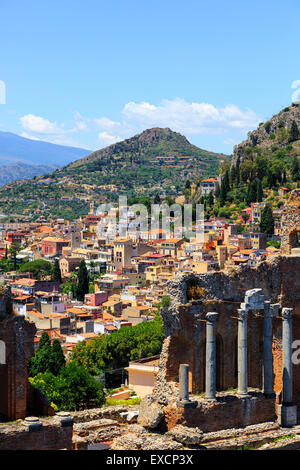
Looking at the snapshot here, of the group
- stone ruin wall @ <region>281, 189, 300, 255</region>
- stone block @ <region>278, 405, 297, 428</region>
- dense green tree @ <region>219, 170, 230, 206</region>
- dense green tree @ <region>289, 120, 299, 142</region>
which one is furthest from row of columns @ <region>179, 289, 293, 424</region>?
dense green tree @ <region>289, 120, 299, 142</region>

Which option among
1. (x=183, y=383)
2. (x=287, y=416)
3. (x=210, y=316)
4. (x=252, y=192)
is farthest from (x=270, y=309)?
Result: (x=252, y=192)

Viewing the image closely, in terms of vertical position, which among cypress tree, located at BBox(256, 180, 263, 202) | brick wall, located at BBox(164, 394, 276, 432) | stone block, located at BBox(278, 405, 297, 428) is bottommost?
stone block, located at BBox(278, 405, 297, 428)

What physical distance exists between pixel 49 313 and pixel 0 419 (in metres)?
60.9

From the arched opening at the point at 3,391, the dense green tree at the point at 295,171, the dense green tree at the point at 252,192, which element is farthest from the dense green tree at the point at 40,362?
the dense green tree at the point at 295,171

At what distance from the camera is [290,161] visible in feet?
383

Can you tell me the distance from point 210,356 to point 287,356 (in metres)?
3.01

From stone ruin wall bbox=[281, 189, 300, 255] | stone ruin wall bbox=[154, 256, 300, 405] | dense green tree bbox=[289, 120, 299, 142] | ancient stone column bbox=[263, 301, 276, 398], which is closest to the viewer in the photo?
stone ruin wall bbox=[154, 256, 300, 405]

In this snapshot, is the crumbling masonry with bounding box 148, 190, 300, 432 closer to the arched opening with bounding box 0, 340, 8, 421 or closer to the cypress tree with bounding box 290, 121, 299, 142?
the arched opening with bounding box 0, 340, 8, 421

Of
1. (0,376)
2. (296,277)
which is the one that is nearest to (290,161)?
(296,277)

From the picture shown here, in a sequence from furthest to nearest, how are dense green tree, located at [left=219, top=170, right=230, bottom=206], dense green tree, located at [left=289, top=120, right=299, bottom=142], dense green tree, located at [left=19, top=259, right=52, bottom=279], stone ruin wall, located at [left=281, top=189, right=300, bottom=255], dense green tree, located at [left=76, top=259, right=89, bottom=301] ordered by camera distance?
dense green tree, located at [left=289, top=120, right=299, bottom=142], dense green tree, located at [left=219, top=170, right=230, bottom=206], dense green tree, located at [left=19, top=259, right=52, bottom=279], dense green tree, located at [left=76, top=259, right=89, bottom=301], stone ruin wall, located at [left=281, top=189, right=300, bottom=255]

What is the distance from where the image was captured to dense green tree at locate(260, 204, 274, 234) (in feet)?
313

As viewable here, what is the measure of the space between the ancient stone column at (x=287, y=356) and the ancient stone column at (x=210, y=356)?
8.52ft

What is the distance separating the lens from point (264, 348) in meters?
21.6

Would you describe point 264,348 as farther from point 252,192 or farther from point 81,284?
point 252,192
